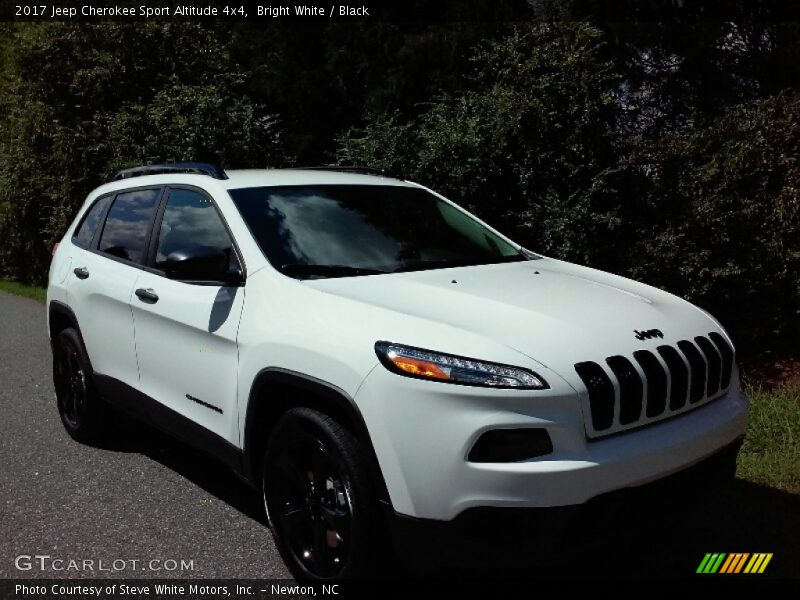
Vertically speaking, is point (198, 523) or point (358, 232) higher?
point (358, 232)

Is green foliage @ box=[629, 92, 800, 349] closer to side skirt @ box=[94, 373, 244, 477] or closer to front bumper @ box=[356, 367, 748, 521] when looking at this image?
side skirt @ box=[94, 373, 244, 477]

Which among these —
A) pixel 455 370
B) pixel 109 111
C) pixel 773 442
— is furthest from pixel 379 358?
pixel 109 111

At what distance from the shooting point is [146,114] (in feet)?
40.6

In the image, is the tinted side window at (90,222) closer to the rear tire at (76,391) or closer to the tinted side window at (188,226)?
the rear tire at (76,391)

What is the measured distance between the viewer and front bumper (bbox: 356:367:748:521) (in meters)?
2.73

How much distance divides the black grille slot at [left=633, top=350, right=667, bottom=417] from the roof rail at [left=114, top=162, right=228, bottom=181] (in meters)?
2.39

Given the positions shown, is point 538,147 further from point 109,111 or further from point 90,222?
point 109,111

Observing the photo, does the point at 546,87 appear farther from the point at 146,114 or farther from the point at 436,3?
the point at 146,114

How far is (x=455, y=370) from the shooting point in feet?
9.26

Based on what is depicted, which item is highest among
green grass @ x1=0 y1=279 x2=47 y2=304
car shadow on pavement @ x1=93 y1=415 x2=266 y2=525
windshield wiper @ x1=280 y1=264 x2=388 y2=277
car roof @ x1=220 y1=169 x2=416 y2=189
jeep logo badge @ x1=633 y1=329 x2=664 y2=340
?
car roof @ x1=220 y1=169 x2=416 y2=189

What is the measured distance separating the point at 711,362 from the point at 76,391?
4.08 meters

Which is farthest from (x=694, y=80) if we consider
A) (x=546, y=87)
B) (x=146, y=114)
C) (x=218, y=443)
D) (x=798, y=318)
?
(x=218, y=443)

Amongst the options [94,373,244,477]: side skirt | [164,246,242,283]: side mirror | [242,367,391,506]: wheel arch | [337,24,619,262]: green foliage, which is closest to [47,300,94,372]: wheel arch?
[94,373,244,477]: side skirt

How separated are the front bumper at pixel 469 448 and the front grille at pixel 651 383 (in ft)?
0.25
